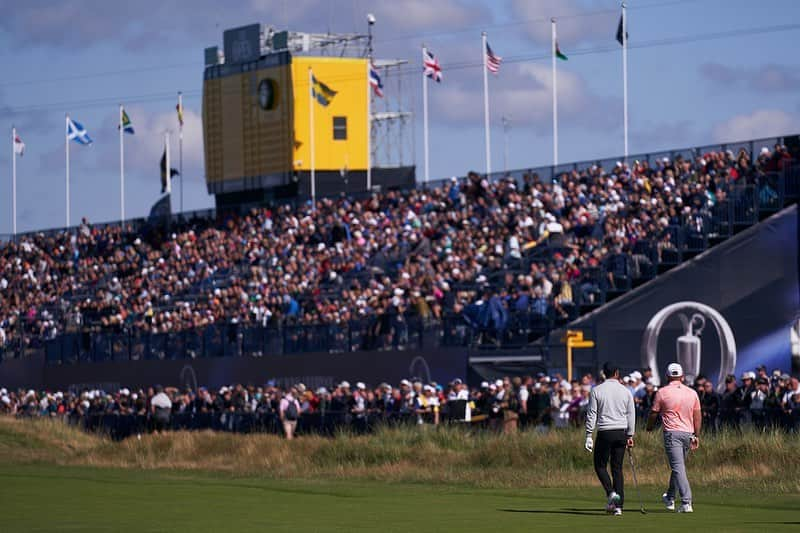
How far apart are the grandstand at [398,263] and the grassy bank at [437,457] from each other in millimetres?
8569

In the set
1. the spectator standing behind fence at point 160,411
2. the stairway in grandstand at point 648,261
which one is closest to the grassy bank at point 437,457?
the spectator standing behind fence at point 160,411

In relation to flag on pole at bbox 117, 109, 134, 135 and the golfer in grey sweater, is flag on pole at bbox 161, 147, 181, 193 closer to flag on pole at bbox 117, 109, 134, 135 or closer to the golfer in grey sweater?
flag on pole at bbox 117, 109, 134, 135

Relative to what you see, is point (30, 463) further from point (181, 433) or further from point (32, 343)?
point (32, 343)

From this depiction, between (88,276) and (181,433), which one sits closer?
(181,433)

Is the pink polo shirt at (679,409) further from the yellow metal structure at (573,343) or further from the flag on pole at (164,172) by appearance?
the flag on pole at (164,172)

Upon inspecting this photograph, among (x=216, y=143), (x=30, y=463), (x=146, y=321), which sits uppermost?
(x=216, y=143)

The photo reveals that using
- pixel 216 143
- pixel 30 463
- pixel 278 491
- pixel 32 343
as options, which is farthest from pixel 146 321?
pixel 278 491

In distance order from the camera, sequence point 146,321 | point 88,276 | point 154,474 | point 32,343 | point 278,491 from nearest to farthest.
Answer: point 278,491 < point 154,474 < point 146,321 < point 32,343 < point 88,276

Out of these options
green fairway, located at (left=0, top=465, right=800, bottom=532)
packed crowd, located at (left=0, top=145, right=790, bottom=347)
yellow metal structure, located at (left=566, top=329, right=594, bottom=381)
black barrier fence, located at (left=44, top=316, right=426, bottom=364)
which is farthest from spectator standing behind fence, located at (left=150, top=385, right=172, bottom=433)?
green fairway, located at (left=0, top=465, right=800, bottom=532)

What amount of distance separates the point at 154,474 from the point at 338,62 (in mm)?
42456

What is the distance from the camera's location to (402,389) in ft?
127

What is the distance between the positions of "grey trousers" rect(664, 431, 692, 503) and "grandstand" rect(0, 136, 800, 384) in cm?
2080

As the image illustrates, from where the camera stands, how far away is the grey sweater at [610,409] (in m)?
19.4

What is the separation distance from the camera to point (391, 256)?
5038 centimetres
